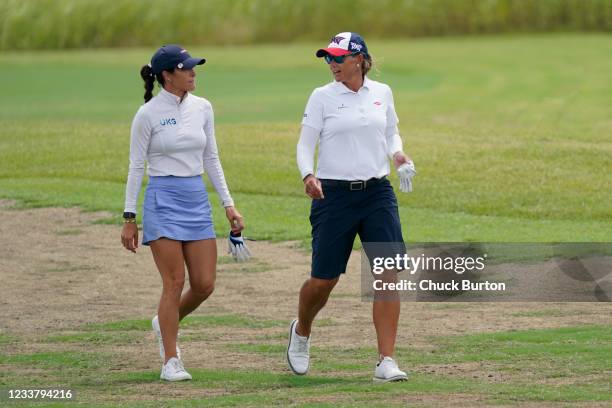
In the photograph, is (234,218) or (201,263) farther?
(234,218)

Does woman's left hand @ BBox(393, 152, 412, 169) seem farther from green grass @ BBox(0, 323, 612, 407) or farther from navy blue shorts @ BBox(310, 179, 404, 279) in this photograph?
green grass @ BBox(0, 323, 612, 407)

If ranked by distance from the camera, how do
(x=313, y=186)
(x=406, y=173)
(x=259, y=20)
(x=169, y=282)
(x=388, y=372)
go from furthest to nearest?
(x=259, y=20), (x=169, y=282), (x=406, y=173), (x=313, y=186), (x=388, y=372)

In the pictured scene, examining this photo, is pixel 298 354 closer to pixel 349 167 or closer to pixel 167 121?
pixel 349 167

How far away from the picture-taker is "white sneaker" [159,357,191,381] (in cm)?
915

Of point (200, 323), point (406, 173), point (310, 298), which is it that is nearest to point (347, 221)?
point (406, 173)

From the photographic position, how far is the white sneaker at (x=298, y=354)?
30.7 ft

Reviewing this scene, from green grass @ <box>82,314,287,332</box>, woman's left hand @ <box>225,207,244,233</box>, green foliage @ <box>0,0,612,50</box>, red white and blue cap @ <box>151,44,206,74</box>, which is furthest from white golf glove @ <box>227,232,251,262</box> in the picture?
green foliage @ <box>0,0,612,50</box>

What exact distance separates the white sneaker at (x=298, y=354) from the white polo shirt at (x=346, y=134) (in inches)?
43.4

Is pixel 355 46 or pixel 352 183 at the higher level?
pixel 355 46

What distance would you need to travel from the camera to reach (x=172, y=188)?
9305 mm

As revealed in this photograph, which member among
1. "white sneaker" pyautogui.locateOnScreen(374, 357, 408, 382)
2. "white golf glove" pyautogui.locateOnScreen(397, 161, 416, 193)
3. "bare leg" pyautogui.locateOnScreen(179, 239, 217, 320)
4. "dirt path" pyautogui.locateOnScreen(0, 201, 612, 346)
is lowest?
"dirt path" pyautogui.locateOnScreen(0, 201, 612, 346)

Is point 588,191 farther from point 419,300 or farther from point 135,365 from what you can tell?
point 135,365

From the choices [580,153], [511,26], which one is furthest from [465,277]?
[511,26]

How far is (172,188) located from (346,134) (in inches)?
46.8
